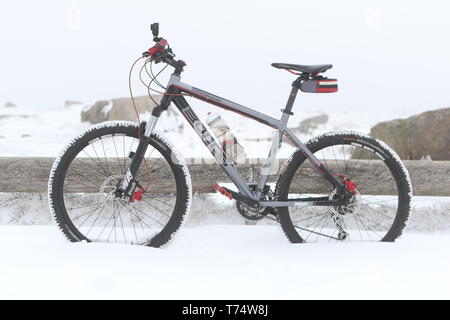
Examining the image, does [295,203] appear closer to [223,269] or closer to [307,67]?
[223,269]

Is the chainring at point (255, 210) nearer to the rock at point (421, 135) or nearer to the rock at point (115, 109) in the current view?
the rock at point (421, 135)

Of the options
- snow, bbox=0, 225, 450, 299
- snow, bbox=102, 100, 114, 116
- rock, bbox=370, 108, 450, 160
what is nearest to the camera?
snow, bbox=0, 225, 450, 299

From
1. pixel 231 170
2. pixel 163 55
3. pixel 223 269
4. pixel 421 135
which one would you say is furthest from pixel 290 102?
pixel 421 135

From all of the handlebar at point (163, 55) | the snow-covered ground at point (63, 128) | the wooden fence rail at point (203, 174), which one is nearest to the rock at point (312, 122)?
the snow-covered ground at point (63, 128)

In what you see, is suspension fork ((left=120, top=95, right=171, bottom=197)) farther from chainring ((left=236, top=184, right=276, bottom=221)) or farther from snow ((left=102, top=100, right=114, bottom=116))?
snow ((left=102, top=100, right=114, bottom=116))

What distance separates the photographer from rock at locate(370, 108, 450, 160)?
605 centimetres

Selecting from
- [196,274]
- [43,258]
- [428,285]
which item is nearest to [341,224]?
[428,285]

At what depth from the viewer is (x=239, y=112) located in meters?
3.12

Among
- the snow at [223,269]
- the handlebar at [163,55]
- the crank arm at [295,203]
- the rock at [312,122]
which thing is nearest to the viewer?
the snow at [223,269]

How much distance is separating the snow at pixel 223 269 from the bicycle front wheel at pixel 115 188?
215 millimetres

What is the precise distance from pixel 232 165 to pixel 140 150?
2.08 feet

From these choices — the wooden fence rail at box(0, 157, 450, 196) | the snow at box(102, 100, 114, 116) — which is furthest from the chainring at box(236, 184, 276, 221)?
the snow at box(102, 100, 114, 116)

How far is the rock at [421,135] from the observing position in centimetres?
605

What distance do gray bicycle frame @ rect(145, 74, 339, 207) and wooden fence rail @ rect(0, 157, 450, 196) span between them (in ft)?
1.64
